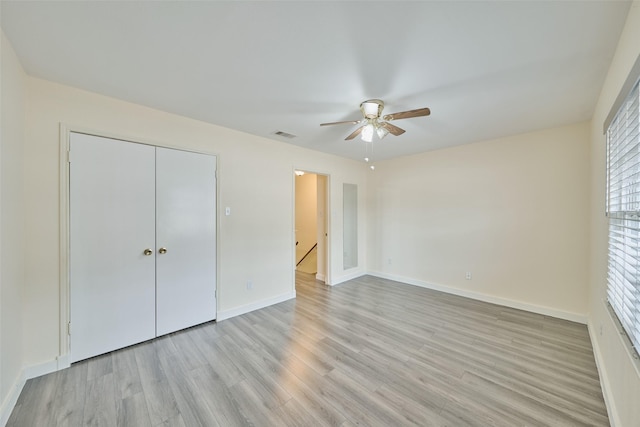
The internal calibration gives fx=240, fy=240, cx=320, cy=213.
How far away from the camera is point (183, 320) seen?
2893 mm

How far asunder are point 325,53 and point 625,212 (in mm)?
2194

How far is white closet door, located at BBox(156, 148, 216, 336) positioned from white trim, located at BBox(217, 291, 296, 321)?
0.15m

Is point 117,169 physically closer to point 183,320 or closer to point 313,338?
point 183,320

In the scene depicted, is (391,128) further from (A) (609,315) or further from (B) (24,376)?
(B) (24,376)

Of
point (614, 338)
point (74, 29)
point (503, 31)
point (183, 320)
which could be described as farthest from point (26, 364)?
point (614, 338)

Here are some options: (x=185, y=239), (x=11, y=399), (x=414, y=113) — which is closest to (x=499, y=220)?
(x=414, y=113)

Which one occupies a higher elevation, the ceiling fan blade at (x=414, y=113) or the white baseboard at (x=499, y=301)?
the ceiling fan blade at (x=414, y=113)

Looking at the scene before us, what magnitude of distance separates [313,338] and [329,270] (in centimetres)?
203

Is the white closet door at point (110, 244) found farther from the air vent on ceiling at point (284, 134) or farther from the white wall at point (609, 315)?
the white wall at point (609, 315)

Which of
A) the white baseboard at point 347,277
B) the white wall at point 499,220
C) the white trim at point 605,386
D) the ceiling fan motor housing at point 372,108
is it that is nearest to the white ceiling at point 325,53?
the ceiling fan motor housing at point 372,108

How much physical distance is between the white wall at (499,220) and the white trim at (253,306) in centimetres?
231

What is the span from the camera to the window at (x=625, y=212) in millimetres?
1295

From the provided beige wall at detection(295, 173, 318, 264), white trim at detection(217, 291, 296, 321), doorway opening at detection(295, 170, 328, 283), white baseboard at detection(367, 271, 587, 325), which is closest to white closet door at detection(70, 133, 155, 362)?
white trim at detection(217, 291, 296, 321)

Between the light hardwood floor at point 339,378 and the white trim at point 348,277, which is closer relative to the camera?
the light hardwood floor at point 339,378
